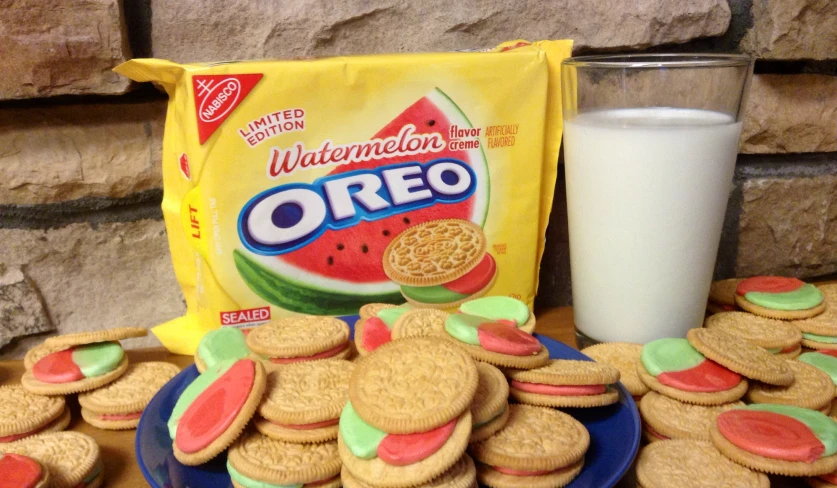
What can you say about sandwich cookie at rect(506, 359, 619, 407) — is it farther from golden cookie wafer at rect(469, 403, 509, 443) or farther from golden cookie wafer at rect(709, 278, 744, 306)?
golden cookie wafer at rect(709, 278, 744, 306)

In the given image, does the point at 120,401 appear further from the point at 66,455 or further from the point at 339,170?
the point at 339,170

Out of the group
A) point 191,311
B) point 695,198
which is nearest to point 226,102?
point 191,311

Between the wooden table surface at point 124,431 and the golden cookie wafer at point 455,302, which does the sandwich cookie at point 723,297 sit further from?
the golden cookie wafer at point 455,302

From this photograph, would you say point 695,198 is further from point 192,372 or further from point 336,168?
point 192,372

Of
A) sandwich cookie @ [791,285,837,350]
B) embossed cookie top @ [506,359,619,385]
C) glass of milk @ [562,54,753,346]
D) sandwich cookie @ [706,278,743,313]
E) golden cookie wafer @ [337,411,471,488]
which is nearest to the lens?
golden cookie wafer @ [337,411,471,488]

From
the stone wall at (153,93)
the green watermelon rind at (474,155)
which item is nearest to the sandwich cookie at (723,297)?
the stone wall at (153,93)

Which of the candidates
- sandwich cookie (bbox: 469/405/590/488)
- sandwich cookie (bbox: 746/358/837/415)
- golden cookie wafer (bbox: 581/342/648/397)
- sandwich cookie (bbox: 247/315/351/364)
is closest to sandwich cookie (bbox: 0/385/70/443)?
sandwich cookie (bbox: 247/315/351/364)
